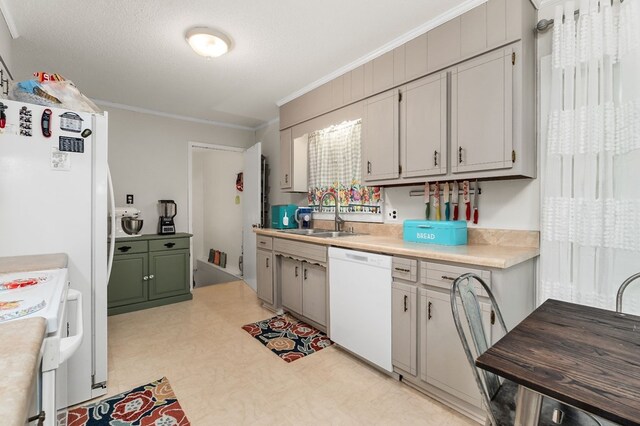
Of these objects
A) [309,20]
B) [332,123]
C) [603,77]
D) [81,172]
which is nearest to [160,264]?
[81,172]

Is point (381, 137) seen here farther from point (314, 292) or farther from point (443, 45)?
point (314, 292)

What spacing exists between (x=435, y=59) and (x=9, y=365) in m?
2.54

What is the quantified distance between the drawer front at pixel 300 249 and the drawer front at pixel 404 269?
2.37ft

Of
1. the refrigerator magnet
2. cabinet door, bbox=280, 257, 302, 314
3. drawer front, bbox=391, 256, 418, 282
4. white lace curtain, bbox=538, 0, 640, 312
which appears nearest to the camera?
white lace curtain, bbox=538, 0, 640, 312

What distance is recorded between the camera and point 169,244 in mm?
3725

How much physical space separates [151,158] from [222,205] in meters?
1.97

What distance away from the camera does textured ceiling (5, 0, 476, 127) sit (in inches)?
78.0

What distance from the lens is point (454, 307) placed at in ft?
3.44

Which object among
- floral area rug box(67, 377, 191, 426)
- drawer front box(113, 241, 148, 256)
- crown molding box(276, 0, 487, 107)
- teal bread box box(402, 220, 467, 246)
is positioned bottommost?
floral area rug box(67, 377, 191, 426)

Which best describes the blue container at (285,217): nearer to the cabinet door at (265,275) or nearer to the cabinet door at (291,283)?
the cabinet door at (265,275)

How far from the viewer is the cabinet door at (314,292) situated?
2666 mm

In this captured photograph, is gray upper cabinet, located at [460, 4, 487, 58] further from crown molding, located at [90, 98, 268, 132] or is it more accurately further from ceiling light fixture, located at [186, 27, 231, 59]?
crown molding, located at [90, 98, 268, 132]

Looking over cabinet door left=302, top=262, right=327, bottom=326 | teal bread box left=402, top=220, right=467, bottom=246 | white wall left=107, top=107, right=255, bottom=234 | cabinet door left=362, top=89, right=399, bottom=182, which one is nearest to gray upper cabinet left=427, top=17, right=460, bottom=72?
cabinet door left=362, top=89, right=399, bottom=182

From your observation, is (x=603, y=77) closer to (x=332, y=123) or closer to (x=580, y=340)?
(x=580, y=340)
